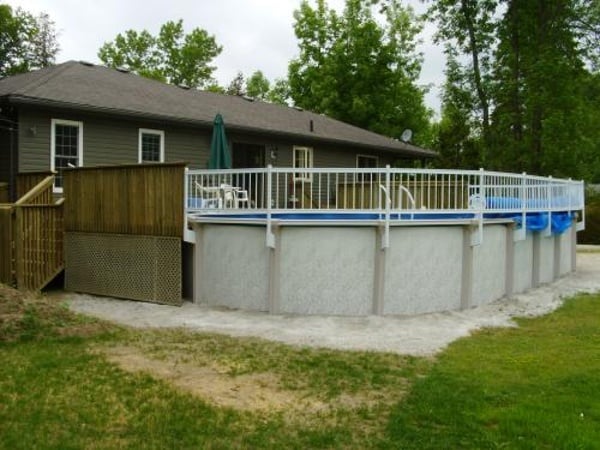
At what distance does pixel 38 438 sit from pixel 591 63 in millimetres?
25488

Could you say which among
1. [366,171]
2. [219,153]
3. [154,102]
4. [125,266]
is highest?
[154,102]

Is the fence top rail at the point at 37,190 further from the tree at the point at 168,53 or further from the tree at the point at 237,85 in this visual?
the tree at the point at 237,85

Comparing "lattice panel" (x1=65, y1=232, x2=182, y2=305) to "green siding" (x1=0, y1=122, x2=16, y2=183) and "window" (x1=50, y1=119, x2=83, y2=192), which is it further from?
"green siding" (x1=0, y1=122, x2=16, y2=183)

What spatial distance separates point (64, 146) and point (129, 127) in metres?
1.60

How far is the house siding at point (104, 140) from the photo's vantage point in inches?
456

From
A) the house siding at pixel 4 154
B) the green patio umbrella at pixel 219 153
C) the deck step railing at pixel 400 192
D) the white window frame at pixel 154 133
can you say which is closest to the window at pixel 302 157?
the white window frame at pixel 154 133

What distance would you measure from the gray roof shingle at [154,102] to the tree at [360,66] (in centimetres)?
1404

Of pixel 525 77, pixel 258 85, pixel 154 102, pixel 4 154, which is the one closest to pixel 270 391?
pixel 4 154

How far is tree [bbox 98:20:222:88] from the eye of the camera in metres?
42.4

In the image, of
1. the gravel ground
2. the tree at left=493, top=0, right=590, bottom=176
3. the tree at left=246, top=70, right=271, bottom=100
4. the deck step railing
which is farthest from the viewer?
the tree at left=246, top=70, right=271, bottom=100

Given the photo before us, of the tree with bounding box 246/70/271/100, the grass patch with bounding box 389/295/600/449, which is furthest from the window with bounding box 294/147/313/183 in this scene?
the tree with bounding box 246/70/271/100

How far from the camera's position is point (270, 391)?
4848 mm

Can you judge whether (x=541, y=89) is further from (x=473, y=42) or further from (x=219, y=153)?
(x=219, y=153)

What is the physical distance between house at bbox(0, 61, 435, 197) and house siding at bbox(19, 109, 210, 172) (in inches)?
0.8
